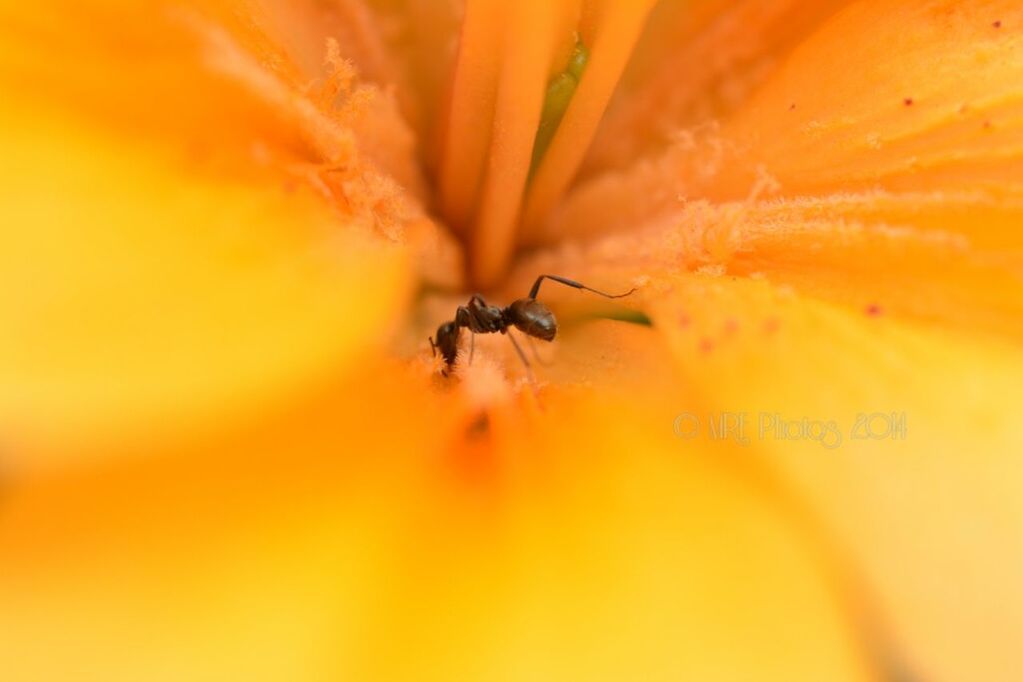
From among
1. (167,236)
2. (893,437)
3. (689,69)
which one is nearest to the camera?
(167,236)

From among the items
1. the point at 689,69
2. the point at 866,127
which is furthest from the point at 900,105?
the point at 689,69

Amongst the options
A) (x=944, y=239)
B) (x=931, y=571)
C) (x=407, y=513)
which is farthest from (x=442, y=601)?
(x=944, y=239)

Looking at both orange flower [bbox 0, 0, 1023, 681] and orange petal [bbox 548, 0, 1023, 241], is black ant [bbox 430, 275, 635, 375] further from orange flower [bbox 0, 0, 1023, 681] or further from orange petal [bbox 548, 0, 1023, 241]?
orange petal [bbox 548, 0, 1023, 241]

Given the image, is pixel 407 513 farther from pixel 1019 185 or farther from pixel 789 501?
pixel 1019 185

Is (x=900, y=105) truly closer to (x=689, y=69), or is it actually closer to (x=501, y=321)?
(x=689, y=69)

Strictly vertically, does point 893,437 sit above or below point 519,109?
below

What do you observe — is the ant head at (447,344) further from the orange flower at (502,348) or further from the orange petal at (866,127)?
the orange petal at (866,127)

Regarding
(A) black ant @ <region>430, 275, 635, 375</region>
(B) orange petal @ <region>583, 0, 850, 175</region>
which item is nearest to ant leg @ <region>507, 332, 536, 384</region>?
(A) black ant @ <region>430, 275, 635, 375</region>
